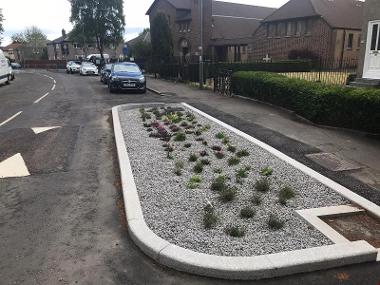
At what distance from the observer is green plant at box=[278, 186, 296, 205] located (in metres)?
5.09

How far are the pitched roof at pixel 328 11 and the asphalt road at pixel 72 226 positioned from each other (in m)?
29.8

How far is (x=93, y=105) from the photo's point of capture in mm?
15320

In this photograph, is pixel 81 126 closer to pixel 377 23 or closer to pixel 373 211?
pixel 373 211

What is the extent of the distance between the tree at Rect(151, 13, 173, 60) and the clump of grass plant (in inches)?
1104

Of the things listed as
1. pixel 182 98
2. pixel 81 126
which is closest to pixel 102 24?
pixel 182 98

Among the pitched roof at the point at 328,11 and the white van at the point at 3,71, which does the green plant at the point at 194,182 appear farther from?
the pitched roof at the point at 328,11

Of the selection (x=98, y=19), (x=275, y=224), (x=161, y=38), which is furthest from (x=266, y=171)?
(x=98, y=19)

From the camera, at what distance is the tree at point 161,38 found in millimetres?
30422

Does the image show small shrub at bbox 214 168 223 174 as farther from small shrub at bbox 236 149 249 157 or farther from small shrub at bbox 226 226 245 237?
small shrub at bbox 226 226 245 237

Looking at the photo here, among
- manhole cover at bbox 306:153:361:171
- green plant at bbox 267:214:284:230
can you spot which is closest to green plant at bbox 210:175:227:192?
green plant at bbox 267:214:284:230

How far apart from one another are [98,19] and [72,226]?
5816 centimetres

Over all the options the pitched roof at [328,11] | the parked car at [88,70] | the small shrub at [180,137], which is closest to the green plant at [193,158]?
the small shrub at [180,137]

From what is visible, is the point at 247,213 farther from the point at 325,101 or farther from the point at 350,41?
the point at 350,41

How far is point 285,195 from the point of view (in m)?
5.26
